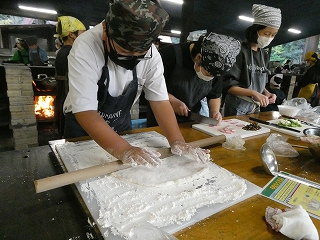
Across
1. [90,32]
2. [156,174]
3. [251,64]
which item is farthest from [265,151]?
[251,64]

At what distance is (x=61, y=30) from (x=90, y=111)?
1.84 m

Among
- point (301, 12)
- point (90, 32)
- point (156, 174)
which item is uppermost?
point (301, 12)

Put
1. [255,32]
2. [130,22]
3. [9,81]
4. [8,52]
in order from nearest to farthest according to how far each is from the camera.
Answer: [130,22]
[255,32]
[9,81]
[8,52]

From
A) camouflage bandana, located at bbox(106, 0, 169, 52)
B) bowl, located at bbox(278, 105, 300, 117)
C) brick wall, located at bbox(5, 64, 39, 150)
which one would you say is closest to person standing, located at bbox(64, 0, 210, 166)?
camouflage bandana, located at bbox(106, 0, 169, 52)

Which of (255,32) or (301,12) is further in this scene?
(301,12)

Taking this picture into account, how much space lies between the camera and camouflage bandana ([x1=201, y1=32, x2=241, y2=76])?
1464mm

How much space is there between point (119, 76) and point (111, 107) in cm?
21

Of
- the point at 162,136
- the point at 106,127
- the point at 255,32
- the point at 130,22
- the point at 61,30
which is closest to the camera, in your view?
the point at 130,22

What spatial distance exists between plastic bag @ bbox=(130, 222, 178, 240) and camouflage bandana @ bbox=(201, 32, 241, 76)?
1.20m

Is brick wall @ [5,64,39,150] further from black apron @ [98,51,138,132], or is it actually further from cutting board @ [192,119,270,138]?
cutting board @ [192,119,270,138]

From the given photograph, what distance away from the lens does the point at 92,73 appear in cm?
103

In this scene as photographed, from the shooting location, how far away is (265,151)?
3.50ft

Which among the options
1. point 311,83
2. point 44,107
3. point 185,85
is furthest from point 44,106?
point 311,83

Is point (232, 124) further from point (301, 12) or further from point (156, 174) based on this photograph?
point (301, 12)
